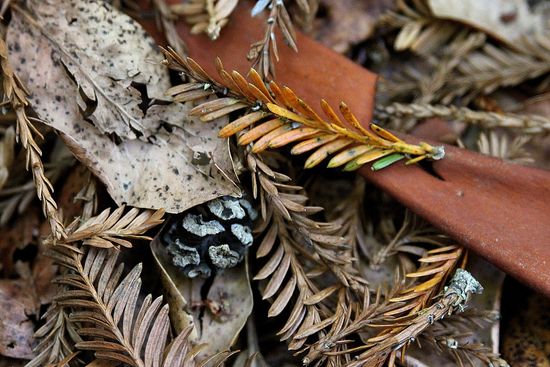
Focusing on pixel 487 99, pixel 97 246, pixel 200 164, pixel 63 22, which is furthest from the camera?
pixel 487 99

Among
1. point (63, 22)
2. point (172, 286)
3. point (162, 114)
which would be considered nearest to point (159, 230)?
point (172, 286)

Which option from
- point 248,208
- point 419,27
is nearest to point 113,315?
point 248,208

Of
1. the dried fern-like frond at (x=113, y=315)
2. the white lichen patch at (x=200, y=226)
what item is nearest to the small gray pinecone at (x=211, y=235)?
the white lichen patch at (x=200, y=226)

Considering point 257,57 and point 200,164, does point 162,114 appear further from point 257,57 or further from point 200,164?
point 257,57

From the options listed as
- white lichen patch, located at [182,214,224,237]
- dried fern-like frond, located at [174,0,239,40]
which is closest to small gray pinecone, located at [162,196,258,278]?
white lichen patch, located at [182,214,224,237]

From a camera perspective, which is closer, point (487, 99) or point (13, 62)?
point (13, 62)

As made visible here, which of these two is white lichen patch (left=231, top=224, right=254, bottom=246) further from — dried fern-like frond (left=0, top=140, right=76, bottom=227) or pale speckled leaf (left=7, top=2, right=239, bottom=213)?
dried fern-like frond (left=0, top=140, right=76, bottom=227)

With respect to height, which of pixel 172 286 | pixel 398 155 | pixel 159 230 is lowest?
pixel 172 286
